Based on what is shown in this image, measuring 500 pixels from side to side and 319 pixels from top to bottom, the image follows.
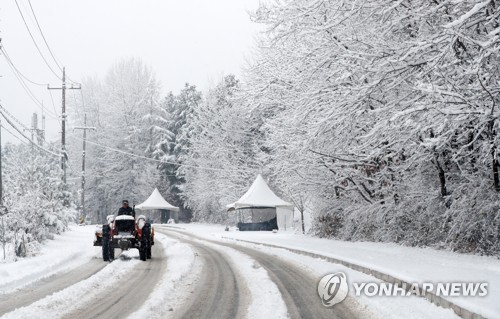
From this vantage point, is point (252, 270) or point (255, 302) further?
point (252, 270)

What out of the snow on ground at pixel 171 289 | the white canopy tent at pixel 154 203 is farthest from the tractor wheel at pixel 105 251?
the white canopy tent at pixel 154 203

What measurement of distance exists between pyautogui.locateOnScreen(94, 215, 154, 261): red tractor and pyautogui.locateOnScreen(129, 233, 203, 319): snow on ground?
985 mm

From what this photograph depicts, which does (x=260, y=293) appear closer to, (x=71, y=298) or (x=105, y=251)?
(x=71, y=298)

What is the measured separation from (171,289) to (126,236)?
20.8 feet

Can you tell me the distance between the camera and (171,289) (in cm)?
900

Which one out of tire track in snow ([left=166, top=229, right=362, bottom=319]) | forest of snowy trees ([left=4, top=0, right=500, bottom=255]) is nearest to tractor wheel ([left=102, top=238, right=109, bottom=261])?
tire track in snow ([left=166, top=229, right=362, bottom=319])

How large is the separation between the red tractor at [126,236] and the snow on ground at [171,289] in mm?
985

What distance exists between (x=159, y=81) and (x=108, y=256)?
58.3 metres

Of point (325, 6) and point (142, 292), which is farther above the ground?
point (325, 6)

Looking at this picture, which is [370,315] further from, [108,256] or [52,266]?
[108,256]

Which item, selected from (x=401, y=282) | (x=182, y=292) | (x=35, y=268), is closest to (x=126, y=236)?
(x=35, y=268)

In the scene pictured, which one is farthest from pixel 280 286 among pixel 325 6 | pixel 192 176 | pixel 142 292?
pixel 192 176

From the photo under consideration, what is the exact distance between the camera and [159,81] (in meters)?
71.0

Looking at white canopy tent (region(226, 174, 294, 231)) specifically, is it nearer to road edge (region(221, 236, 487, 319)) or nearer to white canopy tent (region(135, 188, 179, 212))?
white canopy tent (region(135, 188, 179, 212))
